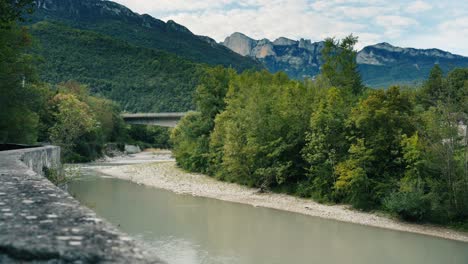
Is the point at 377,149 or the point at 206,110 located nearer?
the point at 377,149

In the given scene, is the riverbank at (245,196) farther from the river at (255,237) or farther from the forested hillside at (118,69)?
the forested hillside at (118,69)

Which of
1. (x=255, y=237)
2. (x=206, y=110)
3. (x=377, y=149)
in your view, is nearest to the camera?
(x=255, y=237)

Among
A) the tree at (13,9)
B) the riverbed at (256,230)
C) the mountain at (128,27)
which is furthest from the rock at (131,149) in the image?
the tree at (13,9)

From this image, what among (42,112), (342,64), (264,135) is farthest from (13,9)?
(42,112)

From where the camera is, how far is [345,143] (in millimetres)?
29266

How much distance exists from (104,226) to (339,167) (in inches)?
993

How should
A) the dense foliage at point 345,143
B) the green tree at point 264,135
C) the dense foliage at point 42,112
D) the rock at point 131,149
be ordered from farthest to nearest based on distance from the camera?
the rock at point 131,149 → the green tree at point 264,135 → the dense foliage at point 42,112 → the dense foliage at point 345,143

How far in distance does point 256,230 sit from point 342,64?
75.8 feet

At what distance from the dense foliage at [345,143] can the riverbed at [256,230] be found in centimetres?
136

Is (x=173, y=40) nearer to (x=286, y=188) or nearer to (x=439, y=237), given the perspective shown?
(x=286, y=188)

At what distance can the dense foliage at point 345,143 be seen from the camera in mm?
23484

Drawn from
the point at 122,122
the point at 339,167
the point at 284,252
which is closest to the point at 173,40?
the point at 122,122

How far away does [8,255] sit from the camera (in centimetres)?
303

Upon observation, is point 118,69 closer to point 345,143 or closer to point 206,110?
point 206,110
